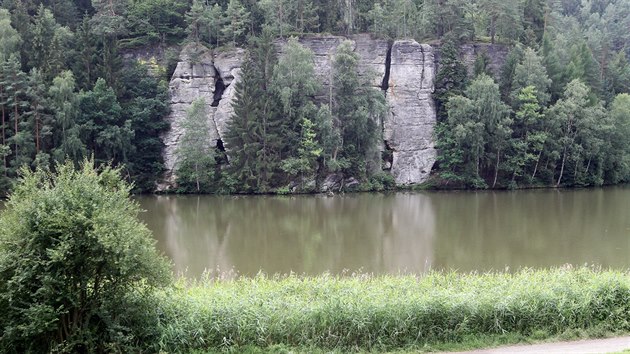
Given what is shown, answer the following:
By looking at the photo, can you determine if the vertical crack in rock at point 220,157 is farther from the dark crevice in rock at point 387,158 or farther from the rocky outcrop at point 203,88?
the dark crevice in rock at point 387,158

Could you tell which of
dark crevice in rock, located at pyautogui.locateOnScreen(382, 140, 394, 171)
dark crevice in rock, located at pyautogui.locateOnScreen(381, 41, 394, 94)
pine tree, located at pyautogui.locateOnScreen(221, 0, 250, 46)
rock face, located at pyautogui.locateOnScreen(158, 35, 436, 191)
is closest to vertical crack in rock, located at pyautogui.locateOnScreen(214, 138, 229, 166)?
rock face, located at pyautogui.locateOnScreen(158, 35, 436, 191)

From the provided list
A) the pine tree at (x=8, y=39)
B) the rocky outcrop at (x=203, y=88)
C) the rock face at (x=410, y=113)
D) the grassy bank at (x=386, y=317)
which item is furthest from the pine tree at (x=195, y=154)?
the grassy bank at (x=386, y=317)

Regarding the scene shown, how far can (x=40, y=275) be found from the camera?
757cm

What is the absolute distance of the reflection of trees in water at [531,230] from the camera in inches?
745

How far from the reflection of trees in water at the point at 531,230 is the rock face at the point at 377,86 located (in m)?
7.48

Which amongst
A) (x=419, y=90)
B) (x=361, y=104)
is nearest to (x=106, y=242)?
(x=361, y=104)

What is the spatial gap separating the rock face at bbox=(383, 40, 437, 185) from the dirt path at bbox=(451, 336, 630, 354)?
37271 mm

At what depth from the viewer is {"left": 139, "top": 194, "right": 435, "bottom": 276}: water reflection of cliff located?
18.6 m

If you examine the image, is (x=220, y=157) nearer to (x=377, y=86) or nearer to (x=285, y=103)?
(x=285, y=103)

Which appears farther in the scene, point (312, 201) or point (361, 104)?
point (361, 104)

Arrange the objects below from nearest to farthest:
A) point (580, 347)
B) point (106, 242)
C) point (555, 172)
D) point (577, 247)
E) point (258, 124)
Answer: point (106, 242)
point (580, 347)
point (577, 247)
point (258, 124)
point (555, 172)

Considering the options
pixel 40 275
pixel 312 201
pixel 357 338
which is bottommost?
pixel 312 201

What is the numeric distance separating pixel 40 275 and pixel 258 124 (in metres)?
34.5

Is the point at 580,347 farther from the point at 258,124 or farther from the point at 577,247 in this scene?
the point at 258,124
